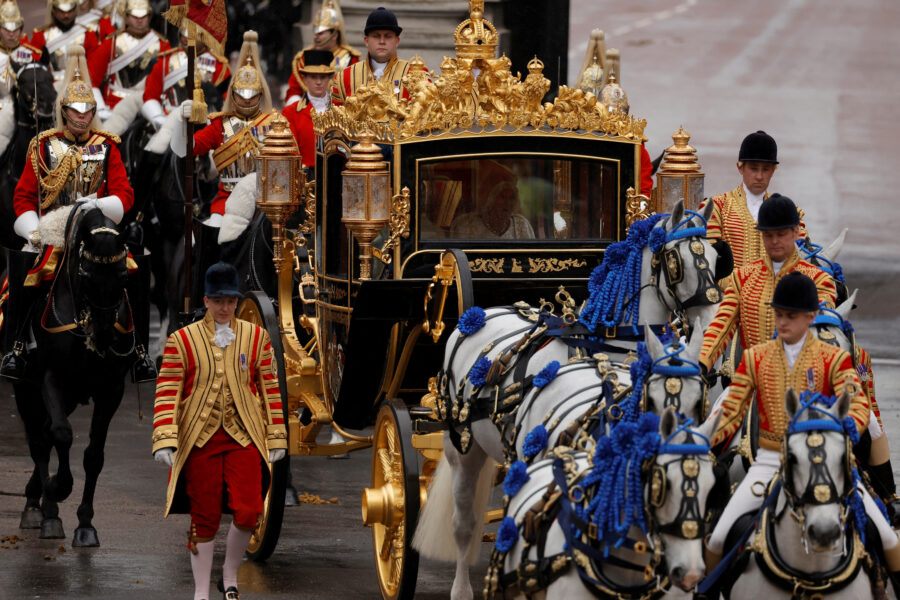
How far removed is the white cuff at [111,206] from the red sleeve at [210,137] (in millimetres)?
3207

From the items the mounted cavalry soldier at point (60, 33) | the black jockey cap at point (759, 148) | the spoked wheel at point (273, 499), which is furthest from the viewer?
the mounted cavalry soldier at point (60, 33)

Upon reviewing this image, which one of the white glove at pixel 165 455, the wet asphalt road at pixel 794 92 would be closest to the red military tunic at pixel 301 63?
the wet asphalt road at pixel 794 92

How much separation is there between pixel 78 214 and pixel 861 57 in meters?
12.2

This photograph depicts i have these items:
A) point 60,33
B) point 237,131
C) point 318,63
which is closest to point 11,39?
point 60,33

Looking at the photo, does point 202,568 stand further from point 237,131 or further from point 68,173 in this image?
point 237,131

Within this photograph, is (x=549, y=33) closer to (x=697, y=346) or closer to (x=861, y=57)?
(x=861, y=57)

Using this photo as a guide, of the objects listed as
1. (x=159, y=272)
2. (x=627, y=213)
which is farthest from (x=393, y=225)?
(x=159, y=272)

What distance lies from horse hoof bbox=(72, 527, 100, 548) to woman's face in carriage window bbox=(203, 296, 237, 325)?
1907mm

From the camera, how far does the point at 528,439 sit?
641cm

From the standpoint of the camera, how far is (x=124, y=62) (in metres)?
16.8

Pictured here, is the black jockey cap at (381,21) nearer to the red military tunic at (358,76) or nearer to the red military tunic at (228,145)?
the red military tunic at (358,76)

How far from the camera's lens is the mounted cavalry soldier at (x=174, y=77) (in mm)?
15711

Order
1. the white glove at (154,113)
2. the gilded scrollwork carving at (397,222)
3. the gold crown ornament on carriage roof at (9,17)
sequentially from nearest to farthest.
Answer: the gilded scrollwork carving at (397,222) → the white glove at (154,113) → the gold crown ornament on carriage roof at (9,17)

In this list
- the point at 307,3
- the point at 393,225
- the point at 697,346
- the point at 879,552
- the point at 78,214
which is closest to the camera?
the point at 697,346
